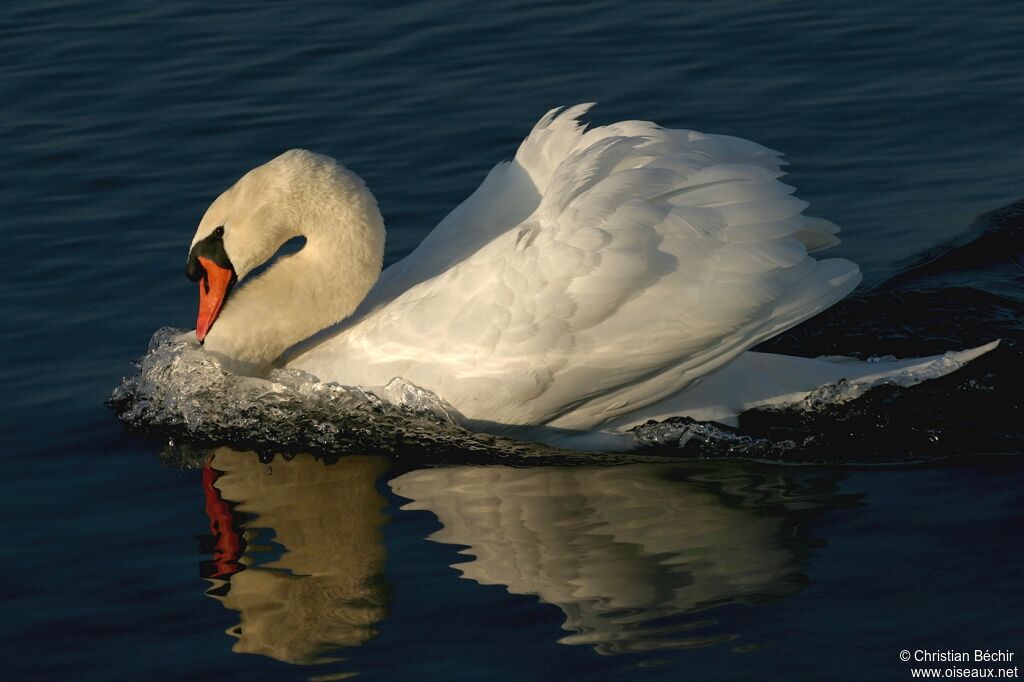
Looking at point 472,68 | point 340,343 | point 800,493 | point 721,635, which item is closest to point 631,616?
point 721,635

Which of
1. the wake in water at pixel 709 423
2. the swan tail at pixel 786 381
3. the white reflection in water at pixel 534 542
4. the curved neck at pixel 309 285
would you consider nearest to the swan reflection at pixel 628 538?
the white reflection in water at pixel 534 542

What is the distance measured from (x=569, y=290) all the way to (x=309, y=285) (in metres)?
1.31

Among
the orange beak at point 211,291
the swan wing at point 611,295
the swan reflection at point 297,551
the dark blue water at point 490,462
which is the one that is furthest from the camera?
the orange beak at point 211,291

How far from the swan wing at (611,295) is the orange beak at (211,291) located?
2.34 feet

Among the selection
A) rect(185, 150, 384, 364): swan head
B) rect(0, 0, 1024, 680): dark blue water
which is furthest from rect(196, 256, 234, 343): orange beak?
rect(0, 0, 1024, 680): dark blue water

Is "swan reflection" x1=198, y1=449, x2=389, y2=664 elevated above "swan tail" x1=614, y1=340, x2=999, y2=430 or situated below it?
below

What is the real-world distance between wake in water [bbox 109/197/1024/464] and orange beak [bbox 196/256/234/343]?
14cm

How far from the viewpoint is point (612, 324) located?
22.4 ft

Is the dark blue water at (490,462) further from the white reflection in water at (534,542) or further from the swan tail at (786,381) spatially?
the swan tail at (786,381)

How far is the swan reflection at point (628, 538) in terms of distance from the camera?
5695mm

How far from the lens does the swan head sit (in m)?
7.30

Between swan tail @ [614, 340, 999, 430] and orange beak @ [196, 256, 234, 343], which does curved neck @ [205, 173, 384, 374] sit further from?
swan tail @ [614, 340, 999, 430]

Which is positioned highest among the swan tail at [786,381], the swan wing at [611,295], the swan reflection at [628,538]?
the swan wing at [611,295]

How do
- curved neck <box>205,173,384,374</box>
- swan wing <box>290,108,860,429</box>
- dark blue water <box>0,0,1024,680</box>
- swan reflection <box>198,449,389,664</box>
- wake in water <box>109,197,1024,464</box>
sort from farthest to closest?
curved neck <box>205,173,384,374</box> → wake in water <box>109,197,1024,464</box> → swan wing <box>290,108,860,429</box> → swan reflection <box>198,449,389,664</box> → dark blue water <box>0,0,1024,680</box>
